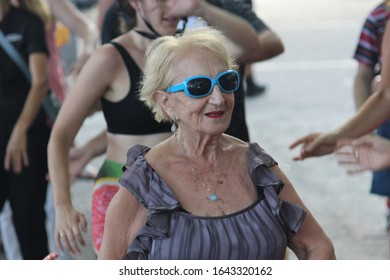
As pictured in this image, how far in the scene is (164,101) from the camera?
8.31 ft

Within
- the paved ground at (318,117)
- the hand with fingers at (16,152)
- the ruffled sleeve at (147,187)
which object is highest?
the ruffled sleeve at (147,187)

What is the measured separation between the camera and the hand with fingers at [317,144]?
11.0 feet

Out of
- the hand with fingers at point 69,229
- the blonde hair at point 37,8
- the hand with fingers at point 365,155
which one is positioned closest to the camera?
the hand with fingers at point 365,155

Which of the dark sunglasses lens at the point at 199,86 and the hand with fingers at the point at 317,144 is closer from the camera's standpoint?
the dark sunglasses lens at the point at 199,86

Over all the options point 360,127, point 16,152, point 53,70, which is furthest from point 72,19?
point 360,127

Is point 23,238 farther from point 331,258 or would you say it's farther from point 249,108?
point 249,108

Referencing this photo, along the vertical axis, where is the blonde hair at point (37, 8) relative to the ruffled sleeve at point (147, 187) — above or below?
below

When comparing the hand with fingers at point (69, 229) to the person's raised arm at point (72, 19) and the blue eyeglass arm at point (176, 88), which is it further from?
the person's raised arm at point (72, 19)

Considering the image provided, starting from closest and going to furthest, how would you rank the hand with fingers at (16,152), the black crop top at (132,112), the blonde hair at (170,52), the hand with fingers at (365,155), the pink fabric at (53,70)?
1. the blonde hair at (170,52)
2. the hand with fingers at (365,155)
3. the black crop top at (132,112)
4. the hand with fingers at (16,152)
5. the pink fabric at (53,70)

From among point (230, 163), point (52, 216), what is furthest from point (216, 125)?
point (52, 216)

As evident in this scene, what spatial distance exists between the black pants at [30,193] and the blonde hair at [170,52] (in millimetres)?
1711

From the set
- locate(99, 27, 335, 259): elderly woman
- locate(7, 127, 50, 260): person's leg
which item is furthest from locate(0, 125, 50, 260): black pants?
locate(99, 27, 335, 259): elderly woman

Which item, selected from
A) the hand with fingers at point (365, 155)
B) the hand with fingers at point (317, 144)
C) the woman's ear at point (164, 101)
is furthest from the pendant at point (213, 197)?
the hand with fingers at point (317, 144)

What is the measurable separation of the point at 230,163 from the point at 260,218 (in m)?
0.22
